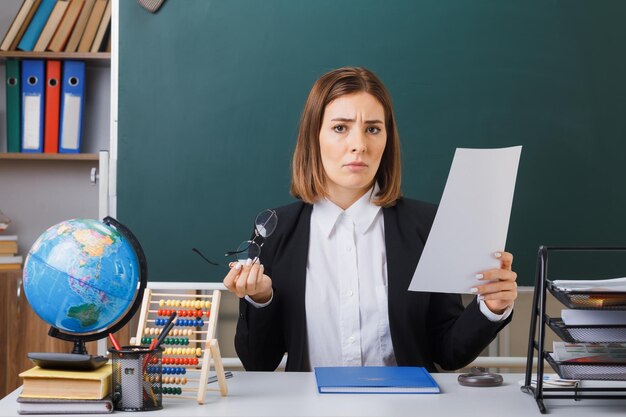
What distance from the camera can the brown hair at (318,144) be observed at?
217 cm

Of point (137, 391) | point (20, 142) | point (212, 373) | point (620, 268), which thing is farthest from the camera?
point (20, 142)

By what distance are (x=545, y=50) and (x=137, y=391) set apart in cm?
208

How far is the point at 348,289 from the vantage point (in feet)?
6.83

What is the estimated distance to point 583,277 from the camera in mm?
2850

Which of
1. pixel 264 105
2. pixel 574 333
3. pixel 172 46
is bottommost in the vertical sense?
pixel 574 333

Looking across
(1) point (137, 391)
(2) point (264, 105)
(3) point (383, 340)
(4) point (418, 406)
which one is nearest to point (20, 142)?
(2) point (264, 105)

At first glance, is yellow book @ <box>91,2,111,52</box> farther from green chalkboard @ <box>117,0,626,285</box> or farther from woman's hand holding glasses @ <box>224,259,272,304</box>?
woman's hand holding glasses @ <box>224,259,272,304</box>

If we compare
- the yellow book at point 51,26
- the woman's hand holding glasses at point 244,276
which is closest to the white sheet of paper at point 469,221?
the woman's hand holding glasses at point 244,276

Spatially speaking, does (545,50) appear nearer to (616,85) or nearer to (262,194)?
(616,85)

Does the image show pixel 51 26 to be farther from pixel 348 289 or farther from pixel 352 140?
pixel 348 289

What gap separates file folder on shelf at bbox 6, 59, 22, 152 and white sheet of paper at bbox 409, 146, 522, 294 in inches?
100

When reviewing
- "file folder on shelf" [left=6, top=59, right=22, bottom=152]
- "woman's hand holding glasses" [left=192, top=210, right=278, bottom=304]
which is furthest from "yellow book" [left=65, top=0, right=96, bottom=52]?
"woman's hand holding glasses" [left=192, top=210, right=278, bottom=304]

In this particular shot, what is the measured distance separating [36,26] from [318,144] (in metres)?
1.97

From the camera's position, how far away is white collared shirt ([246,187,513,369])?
81.2 inches
